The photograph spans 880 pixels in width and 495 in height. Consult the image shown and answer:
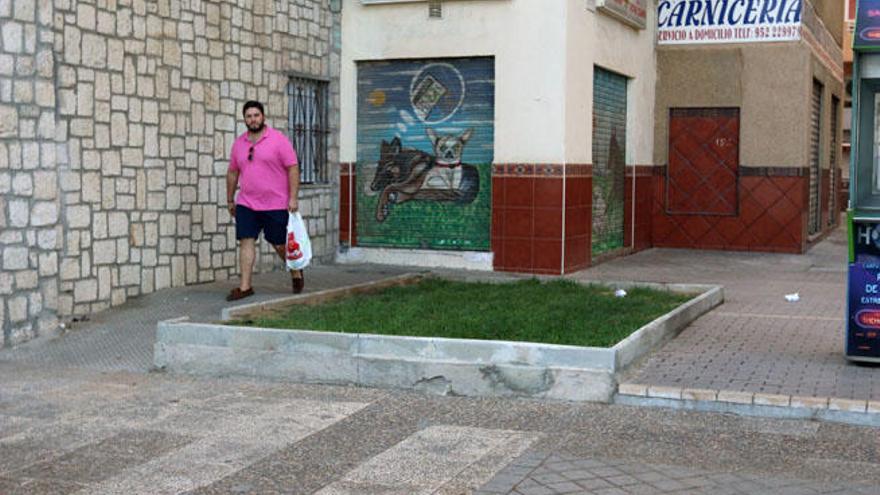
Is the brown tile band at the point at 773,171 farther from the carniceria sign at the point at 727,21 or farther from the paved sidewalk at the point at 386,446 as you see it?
the paved sidewalk at the point at 386,446

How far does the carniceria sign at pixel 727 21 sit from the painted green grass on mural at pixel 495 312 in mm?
6753

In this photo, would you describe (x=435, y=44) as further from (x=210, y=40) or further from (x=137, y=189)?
(x=137, y=189)

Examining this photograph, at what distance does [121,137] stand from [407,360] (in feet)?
14.4

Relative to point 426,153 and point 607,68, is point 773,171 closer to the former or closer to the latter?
point 607,68

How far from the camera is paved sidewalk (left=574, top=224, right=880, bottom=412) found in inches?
267

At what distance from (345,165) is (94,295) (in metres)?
4.87

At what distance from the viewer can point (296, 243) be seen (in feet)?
34.6

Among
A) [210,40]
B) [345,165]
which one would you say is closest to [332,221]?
[345,165]

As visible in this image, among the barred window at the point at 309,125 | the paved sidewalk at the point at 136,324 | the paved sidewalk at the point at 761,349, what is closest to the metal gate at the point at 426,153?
the barred window at the point at 309,125

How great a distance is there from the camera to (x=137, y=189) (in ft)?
34.7

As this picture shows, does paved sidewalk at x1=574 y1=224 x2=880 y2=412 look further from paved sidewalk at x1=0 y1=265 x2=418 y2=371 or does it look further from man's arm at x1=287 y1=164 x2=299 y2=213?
man's arm at x1=287 y1=164 x2=299 y2=213

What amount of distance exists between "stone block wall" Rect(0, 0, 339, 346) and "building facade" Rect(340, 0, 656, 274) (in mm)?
1074

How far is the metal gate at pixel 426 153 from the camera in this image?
13.5 m

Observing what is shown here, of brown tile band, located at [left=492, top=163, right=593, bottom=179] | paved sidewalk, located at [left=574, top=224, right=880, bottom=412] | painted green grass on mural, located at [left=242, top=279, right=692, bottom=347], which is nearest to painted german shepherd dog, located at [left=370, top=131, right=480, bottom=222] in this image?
brown tile band, located at [left=492, top=163, right=593, bottom=179]
